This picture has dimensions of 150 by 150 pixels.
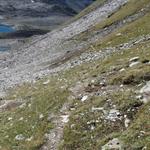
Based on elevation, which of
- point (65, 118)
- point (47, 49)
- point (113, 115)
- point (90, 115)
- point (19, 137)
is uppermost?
point (113, 115)

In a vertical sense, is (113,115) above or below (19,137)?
above

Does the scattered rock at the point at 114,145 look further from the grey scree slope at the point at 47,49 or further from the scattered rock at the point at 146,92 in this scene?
the grey scree slope at the point at 47,49

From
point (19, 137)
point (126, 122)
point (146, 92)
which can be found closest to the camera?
point (126, 122)

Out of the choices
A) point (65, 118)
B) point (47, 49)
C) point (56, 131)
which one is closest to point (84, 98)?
point (65, 118)

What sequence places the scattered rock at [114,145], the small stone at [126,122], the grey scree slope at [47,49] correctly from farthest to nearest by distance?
the grey scree slope at [47,49]
the small stone at [126,122]
the scattered rock at [114,145]

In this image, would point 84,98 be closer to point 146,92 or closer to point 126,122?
point 146,92

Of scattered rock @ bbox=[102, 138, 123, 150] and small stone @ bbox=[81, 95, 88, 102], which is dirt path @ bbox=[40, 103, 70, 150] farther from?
scattered rock @ bbox=[102, 138, 123, 150]

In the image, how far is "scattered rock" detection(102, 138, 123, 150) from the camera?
2410 cm

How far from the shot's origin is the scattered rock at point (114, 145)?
79.1ft

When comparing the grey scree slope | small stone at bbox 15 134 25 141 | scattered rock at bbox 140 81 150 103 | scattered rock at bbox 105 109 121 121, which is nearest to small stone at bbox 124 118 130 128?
scattered rock at bbox 105 109 121 121

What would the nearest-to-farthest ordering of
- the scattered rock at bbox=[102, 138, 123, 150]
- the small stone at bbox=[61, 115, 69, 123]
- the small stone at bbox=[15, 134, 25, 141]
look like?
the scattered rock at bbox=[102, 138, 123, 150], the small stone at bbox=[15, 134, 25, 141], the small stone at bbox=[61, 115, 69, 123]

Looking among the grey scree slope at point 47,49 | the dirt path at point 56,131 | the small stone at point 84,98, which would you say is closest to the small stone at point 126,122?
the dirt path at point 56,131

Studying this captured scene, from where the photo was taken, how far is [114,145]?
24.5m

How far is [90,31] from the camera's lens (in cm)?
11519
